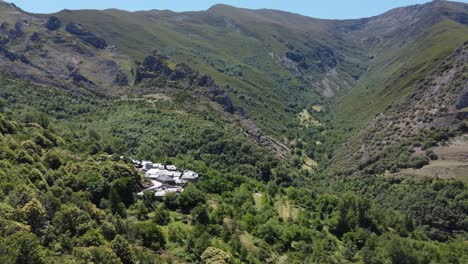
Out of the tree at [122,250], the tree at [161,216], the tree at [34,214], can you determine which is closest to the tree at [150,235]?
the tree at [161,216]

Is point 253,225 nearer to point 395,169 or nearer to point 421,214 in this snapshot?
point 421,214

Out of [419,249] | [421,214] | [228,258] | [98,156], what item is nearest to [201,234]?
[228,258]

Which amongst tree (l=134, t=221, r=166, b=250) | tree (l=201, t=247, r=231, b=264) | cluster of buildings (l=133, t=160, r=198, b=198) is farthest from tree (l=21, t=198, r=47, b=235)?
cluster of buildings (l=133, t=160, r=198, b=198)

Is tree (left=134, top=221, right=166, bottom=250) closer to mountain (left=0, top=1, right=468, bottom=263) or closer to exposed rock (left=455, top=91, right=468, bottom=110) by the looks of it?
mountain (left=0, top=1, right=468, bottom=263)

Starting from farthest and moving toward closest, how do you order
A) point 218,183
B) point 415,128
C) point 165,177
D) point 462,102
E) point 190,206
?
point 415,128
point 462,102
point 218,183
point 165,177
point 190,206

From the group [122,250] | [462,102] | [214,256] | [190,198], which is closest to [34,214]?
[122,250]

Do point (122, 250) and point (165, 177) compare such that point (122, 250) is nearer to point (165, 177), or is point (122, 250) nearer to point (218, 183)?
point (165, 177)

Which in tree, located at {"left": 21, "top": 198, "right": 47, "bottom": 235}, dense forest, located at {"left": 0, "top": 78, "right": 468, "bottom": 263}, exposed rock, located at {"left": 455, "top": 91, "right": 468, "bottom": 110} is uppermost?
exposed rock, located at {"left": 455, "top": 91, "right": 468, "bottom": 110}
